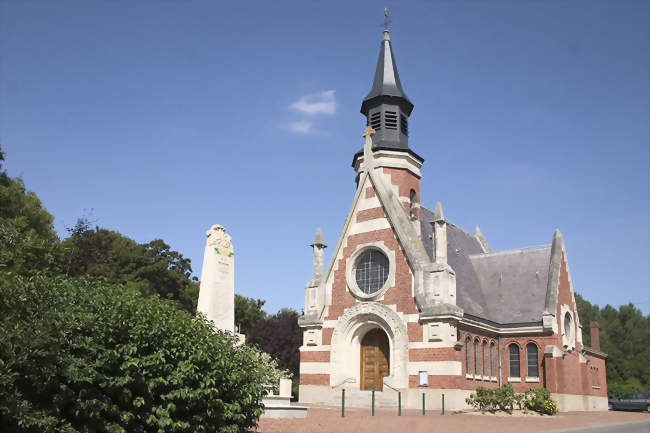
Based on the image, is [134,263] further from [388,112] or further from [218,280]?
[218,280]

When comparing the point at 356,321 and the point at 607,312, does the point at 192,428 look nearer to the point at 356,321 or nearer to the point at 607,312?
the point at 356,321

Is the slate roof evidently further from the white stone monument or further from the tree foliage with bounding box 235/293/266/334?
the tree foliage with bounding box 235/293/266/334

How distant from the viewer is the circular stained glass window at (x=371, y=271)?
29016mm

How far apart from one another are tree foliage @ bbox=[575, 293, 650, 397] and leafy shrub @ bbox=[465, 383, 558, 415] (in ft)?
111

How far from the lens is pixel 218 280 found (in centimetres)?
1678

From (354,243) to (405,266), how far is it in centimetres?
353

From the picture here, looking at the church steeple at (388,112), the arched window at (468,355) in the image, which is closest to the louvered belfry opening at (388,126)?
the church steeple at (388,112)

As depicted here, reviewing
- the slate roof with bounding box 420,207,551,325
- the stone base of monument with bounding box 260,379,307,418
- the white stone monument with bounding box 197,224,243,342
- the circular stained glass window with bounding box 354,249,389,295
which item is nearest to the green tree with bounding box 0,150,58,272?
the white stone monument with bounding box 197,224,243,342

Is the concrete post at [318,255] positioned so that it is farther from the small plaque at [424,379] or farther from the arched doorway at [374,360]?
the small plaque at [424,379]

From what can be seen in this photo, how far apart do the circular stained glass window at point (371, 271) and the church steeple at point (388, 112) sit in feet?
21.7

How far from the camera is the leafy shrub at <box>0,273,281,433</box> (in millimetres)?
8656

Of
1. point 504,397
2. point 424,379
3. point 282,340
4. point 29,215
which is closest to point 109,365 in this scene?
point 424,379

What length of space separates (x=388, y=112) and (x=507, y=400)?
16.8m

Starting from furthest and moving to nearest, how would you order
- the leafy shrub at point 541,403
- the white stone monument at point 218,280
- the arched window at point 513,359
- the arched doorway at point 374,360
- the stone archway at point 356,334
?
the arched window at point 513,359, the arched doorway at point 374,360, the stone archway at point 356,334, the leafy shrub at point 541,403, the white stone monument at point 218,280
